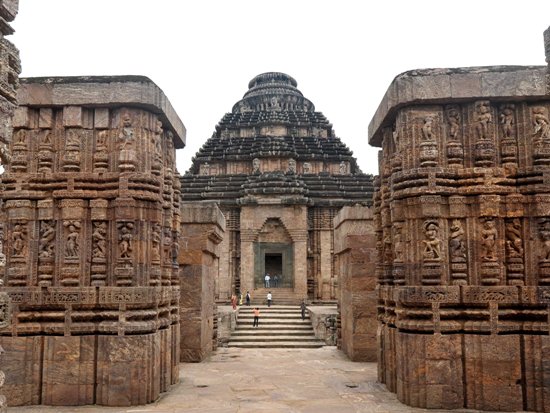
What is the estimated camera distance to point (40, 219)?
9250 millimetres


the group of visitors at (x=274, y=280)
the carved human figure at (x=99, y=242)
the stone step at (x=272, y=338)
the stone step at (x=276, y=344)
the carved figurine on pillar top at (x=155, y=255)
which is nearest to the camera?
the carved human figure at (x=99, y=242)

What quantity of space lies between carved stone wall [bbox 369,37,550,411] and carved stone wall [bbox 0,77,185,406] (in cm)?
431

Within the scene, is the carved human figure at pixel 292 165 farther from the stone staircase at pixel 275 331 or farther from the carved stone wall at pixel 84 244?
the carved stone wall at pixel 84 244

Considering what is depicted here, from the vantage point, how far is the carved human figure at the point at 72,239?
910 cm

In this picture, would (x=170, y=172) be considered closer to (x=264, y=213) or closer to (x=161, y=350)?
(x=161, y=350)

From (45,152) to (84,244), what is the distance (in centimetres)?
172

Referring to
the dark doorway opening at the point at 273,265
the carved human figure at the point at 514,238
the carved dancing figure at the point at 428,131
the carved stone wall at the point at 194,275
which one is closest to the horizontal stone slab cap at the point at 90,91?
the carved dancing figure at the point at 428,131

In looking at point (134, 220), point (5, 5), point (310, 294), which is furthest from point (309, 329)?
point (5, 5)

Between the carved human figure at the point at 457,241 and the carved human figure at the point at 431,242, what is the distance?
230mm

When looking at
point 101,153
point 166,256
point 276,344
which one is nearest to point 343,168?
point 276,344

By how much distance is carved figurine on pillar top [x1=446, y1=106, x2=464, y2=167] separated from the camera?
9.09 m

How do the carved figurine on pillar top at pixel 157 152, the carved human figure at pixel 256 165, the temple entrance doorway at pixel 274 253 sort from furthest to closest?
the carved human figure at pixel 256 165 < the temple entrance doorway at pixel 274 253 < the carved figurine on pillar top at pixel 157 152

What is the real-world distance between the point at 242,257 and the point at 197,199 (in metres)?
4.33

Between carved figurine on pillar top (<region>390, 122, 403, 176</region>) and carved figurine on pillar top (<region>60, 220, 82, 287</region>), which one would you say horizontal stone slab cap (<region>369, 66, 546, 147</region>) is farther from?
carved figurine on pillar top (<region>60, 220, 82, 287</region>)
